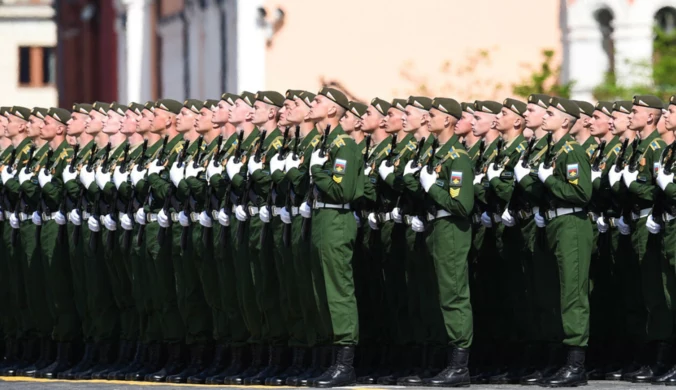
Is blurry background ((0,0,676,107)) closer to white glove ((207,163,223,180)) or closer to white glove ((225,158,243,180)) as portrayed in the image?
white glove ((207,163,223,180))

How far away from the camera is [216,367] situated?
16078 mm

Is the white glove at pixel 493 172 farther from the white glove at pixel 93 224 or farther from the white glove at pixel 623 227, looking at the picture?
the white glove at pixel 93 224

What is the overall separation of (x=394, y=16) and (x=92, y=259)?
16102 mm

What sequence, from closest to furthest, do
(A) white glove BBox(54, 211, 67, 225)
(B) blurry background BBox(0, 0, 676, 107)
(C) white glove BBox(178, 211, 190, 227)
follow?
(C) white glove BBox(178, 211, 190, 227) < (A) white glove BBox(54, 211, 67, 225) < (B) blurry background BBox(0, 0, 676, 107)

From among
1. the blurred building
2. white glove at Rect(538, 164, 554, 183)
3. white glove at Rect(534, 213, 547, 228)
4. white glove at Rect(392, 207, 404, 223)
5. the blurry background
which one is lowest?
white glove at Rect(534, 213, 547, 228)

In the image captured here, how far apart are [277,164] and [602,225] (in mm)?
2176

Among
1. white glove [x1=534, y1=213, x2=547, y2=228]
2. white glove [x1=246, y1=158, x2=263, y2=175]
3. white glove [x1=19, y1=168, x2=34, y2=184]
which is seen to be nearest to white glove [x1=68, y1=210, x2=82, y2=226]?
white glove [x1=19, y1=168, x2=34, y2=184]

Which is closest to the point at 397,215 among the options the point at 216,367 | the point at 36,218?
the point at 216,367

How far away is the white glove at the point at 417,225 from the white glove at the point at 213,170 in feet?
4.84

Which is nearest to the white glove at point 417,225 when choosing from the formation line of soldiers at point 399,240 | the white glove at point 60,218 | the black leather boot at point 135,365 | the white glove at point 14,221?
the formation line of soldiers at point 399,240

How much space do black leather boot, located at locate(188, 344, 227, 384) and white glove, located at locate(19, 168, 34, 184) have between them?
2.35m

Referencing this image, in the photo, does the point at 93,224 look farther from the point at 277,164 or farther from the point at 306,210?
the point at 306,210

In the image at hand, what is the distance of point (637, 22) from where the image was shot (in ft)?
102

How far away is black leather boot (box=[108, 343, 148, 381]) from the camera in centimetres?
1670
